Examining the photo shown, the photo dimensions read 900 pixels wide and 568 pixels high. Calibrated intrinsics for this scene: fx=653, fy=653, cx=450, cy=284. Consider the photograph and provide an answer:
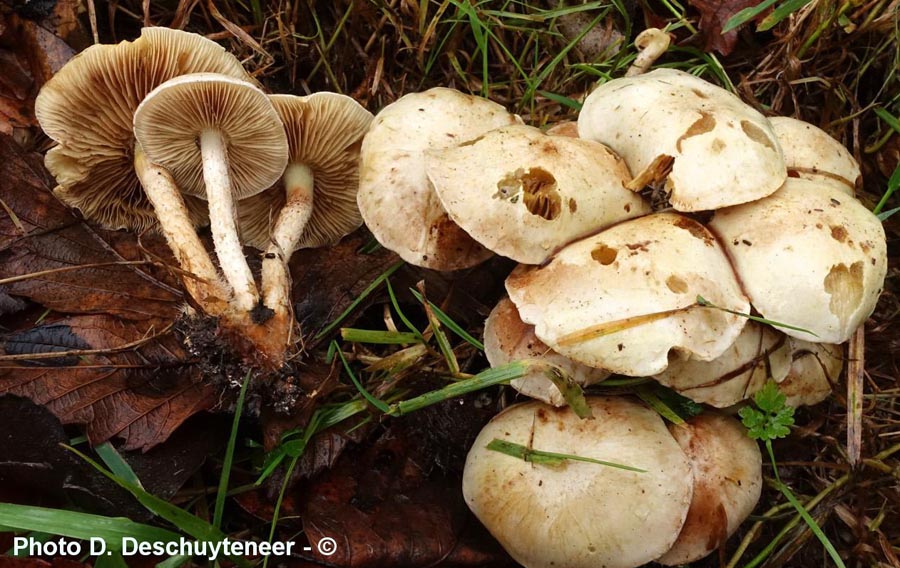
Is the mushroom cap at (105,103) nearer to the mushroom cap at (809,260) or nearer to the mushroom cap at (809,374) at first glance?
the mushroom cap at (809,260)

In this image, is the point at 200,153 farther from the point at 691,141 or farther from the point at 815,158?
the point at 815,158

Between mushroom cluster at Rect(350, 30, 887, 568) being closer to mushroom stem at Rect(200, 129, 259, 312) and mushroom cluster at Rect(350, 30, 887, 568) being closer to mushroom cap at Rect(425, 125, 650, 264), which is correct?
mushroom cap at Rect(425, 125, 650, 264)

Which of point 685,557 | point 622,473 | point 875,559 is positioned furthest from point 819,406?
point 622,473

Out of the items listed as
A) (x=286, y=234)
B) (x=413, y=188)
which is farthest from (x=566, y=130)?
(x=286, y=234)

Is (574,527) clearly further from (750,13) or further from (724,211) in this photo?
(750,13)

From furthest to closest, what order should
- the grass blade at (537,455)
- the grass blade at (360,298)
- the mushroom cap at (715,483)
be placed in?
the grass blade at (360,298)
the mushroom cap at (715,483)
the grass blade at (537,455)

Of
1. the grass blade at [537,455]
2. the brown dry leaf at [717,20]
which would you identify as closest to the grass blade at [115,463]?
the grass blade at [537,455]
